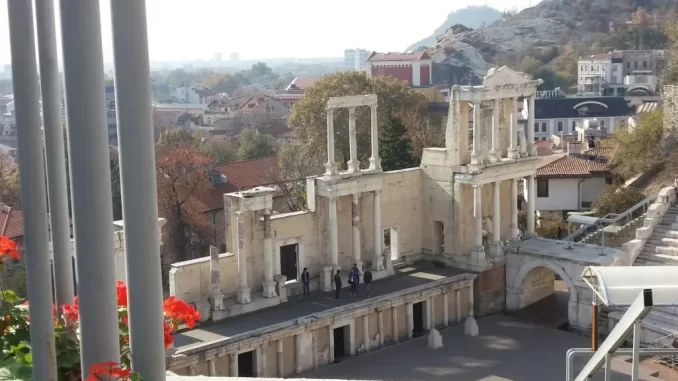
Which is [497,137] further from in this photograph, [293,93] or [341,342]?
[293,93]

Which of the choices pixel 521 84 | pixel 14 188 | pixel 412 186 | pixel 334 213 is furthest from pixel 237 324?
pixel 14 188

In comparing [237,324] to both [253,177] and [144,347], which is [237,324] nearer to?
[144,347]

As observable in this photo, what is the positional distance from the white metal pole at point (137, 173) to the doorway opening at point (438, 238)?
25370 millimetres

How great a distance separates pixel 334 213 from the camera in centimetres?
2600

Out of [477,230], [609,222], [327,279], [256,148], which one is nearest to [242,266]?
[327,279]

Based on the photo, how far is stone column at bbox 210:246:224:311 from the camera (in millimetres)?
22641

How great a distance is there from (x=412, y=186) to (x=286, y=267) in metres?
5.58

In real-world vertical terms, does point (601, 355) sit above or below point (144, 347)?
below

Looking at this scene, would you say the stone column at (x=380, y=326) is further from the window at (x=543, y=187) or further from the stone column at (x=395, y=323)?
the window at (x=543, y=187)

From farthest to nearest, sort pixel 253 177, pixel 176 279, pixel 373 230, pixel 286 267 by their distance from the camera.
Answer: pixel 253 177 → pixel 286 267 → pixel 373 230 → pixel 176 279

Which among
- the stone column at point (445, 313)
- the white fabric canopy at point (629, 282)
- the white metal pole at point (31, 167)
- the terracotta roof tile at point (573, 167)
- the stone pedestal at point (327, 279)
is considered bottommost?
the stone column at point (445, 313)

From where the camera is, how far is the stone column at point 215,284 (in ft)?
74.3

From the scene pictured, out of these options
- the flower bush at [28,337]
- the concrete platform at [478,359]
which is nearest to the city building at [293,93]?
the concrete platform at [478,359]

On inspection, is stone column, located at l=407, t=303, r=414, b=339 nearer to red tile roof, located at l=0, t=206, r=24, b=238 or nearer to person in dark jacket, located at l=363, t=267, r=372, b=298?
person in dark jacket, located at l=363, t=267, r=372, b=298
